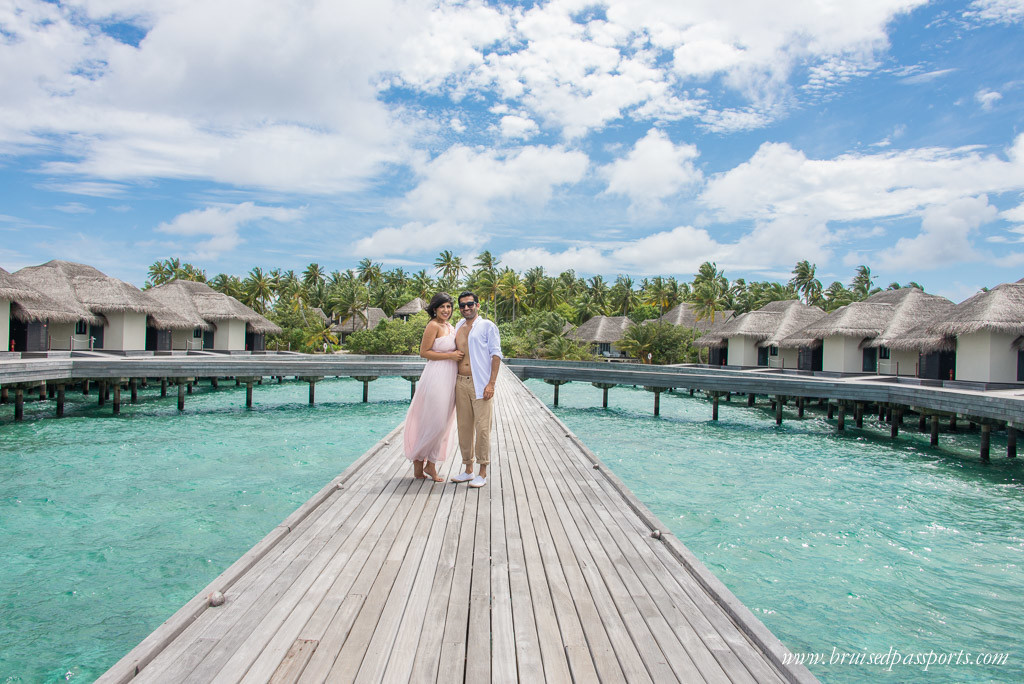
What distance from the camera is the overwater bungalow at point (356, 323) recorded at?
57334 mm

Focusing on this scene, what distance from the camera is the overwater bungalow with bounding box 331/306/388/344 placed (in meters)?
57.3

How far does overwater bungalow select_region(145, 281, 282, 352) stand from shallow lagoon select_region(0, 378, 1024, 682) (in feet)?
47.9

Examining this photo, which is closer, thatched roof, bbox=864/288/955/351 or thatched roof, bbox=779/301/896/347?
thatched roof, bbox=864/288/955/351

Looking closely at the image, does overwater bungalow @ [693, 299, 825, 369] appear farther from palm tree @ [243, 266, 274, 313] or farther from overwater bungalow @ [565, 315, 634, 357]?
palm tree @ [243, 266, 274, 313]

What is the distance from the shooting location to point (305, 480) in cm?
1176

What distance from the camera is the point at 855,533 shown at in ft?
30.1

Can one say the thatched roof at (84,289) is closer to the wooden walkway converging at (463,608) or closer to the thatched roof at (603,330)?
the wooden walkway converging at (463,608)

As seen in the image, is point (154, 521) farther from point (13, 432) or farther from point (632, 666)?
point (13, 432)

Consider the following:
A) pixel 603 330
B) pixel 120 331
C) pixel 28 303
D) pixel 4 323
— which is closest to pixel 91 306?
pixel 120 331

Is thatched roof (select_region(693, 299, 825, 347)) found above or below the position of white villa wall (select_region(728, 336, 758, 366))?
above

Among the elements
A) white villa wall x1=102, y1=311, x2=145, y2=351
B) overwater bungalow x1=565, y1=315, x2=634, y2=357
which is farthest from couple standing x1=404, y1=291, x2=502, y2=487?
overwater bungalow x1=565, y1=315, x2=634, y2=357

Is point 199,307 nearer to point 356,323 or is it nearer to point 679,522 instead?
point 356,323

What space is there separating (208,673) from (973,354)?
24283 millimetres

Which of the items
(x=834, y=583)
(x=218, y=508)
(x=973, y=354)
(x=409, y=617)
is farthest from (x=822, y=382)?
(x=409, y=617)
